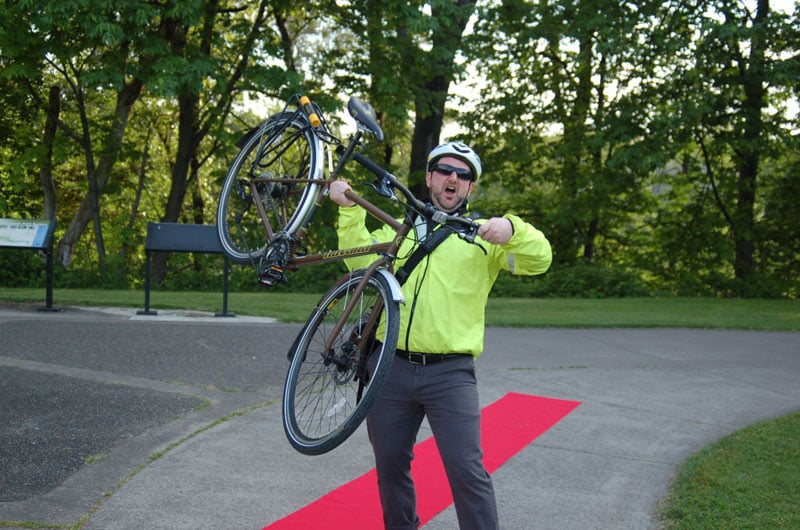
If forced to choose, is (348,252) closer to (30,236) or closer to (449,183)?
(449,183)

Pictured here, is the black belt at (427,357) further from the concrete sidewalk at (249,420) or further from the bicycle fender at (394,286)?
the concrete sidewalk at (249,420)

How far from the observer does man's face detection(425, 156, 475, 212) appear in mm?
4172

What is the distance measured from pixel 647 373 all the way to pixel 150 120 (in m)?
20.7

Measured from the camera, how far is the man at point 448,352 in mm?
3957

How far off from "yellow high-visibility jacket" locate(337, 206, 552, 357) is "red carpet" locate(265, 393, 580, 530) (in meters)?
1.36

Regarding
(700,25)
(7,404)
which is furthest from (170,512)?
(700,25)

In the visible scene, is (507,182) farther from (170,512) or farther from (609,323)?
(170,512)

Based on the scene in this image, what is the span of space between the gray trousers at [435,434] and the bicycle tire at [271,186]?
1101 millimetres

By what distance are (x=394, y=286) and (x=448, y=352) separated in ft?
1.34

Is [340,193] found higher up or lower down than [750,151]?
lower down

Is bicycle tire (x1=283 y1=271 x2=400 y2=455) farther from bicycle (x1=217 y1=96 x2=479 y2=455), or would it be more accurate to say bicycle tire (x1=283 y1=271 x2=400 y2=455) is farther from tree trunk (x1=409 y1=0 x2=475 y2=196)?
tree trunk (x1=409 y1=0 x2=475 y2=196)

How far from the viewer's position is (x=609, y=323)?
13.6m

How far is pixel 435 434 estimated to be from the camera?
4086 mm

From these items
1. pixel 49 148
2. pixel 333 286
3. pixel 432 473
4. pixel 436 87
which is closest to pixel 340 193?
pixel 333 286
